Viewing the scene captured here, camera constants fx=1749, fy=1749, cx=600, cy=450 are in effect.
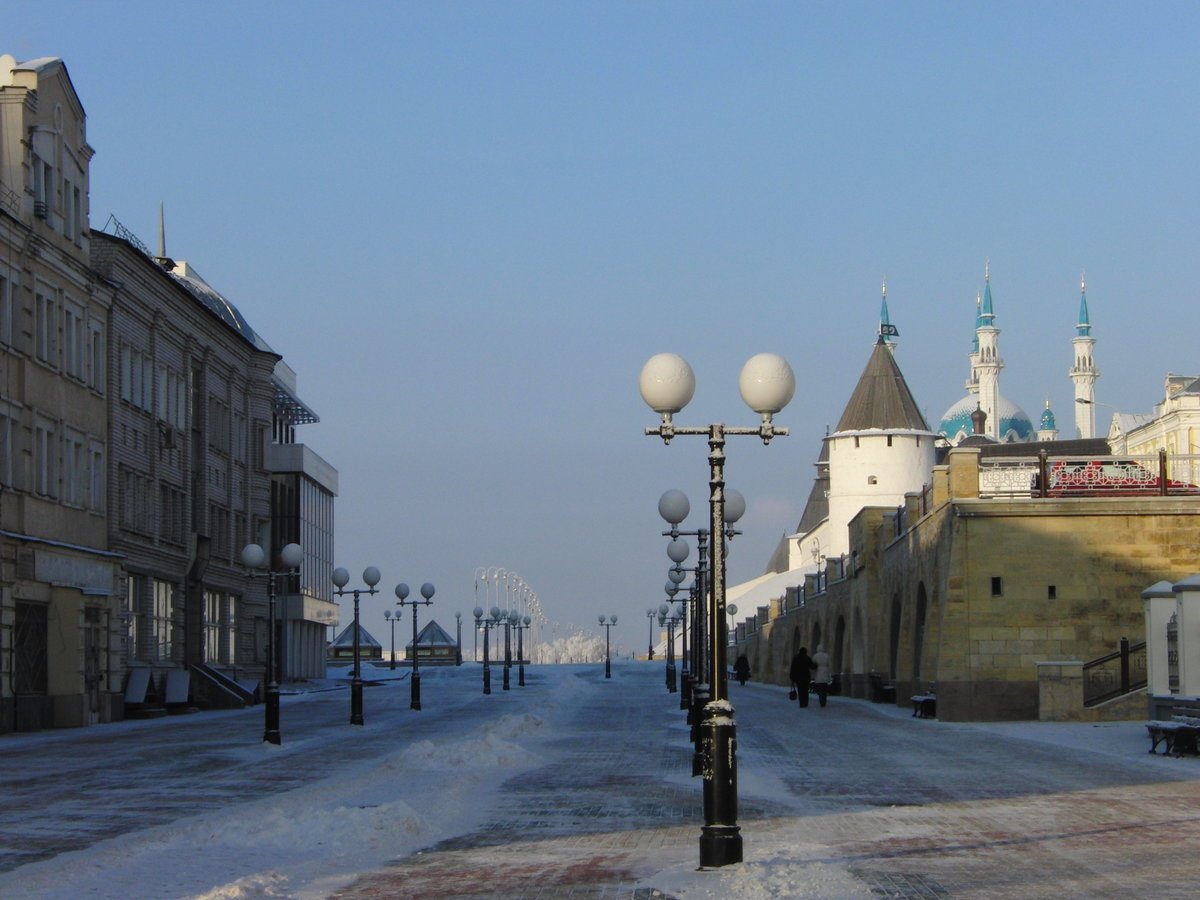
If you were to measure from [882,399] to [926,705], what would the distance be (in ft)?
171

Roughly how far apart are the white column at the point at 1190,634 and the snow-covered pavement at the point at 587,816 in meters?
1.32

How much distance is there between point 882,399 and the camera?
87.6m

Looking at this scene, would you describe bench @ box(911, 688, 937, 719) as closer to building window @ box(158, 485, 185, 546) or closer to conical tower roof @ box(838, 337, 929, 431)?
building window @ box(158, 485, 185, 546)

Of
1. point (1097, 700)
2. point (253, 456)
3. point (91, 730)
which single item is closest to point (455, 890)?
point (1097, 700)

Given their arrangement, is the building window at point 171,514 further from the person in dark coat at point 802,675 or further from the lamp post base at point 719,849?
the lamp post base at point 719,849

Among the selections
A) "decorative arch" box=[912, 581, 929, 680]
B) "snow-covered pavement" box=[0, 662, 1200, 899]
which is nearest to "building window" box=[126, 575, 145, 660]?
"snow-covered pavement" box=[0, 662, 1200, 899]

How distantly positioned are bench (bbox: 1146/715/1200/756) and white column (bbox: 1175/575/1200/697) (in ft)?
4.93

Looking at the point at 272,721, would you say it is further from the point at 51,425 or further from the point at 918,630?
the point at 918,630

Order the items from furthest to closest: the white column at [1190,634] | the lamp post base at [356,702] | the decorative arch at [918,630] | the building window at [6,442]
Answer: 1. the decorative arch at [918,630]
2. the building window at [6,442]
3. the lamp post base at [356,702]
4. the white column at [1190,634]

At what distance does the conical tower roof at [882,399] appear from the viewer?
87.2 metres

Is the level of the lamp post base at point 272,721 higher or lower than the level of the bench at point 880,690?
higher

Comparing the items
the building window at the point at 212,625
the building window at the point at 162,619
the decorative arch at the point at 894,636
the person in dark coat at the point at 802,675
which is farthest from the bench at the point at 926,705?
the building window at the point at 212,625

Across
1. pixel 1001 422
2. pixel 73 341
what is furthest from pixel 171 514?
pixel 1001 422

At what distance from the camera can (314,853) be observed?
45.6 ft
